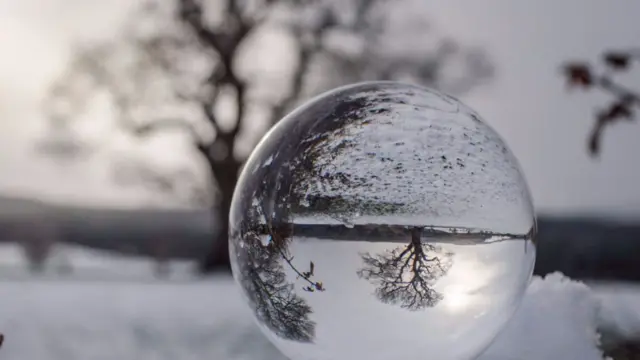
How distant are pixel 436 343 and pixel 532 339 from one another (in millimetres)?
1142

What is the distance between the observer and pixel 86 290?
24.6 ft

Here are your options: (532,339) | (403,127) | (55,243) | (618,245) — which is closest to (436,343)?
(403,127)

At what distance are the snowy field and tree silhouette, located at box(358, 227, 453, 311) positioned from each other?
1.16m

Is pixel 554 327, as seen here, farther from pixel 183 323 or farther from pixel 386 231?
pixel 183 323

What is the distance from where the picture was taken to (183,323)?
5691 millimetres

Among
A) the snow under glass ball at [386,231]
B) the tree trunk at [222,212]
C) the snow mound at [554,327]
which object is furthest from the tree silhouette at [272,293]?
the tree trunk at [222,212]

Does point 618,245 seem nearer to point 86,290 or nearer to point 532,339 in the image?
point 86,290

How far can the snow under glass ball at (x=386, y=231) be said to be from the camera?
7.43ft

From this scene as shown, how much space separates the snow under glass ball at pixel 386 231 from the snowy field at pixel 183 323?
87 cm

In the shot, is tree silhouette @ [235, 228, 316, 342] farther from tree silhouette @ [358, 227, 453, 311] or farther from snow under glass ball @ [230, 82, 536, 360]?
tree silhouette @ [358, 227, 453, 311]

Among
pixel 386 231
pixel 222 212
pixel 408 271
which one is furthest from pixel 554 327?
pixel 222 212

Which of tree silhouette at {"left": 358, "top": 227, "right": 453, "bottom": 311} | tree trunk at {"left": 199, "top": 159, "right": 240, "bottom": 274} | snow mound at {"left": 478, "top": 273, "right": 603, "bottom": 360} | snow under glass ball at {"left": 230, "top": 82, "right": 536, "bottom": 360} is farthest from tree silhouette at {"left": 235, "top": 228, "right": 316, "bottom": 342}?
tree trunk at {"left": 199, "top": 159, "right": 240, "bottom": 274}

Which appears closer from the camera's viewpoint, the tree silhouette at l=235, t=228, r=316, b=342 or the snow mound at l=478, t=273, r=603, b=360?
the tree silhouette at l=235, t=228, r=316, b=342

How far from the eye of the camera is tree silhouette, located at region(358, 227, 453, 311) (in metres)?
2.25
